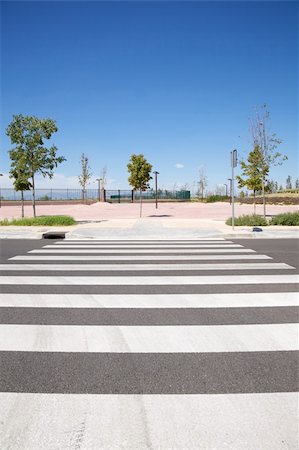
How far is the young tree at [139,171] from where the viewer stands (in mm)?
25656

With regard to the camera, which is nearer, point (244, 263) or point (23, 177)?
point (244, 263)

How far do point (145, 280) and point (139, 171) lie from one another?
19899 millimetres

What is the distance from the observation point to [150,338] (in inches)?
151

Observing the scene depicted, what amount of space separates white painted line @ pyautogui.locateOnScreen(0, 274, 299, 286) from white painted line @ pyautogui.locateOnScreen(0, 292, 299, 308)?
0.72 meters

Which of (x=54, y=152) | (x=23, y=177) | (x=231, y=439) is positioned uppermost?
(x=54, y=152)

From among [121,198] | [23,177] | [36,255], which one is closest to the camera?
[36,255]

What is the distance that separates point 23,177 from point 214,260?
1498cm

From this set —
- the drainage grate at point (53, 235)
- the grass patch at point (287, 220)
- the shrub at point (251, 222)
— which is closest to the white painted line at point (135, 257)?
the drainage grate at point (53, 235)

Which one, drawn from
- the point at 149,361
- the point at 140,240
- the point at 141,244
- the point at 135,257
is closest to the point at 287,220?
the point at 140,240

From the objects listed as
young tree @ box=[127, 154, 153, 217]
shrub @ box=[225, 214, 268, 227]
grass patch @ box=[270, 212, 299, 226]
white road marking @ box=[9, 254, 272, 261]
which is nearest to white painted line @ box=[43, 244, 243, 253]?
white road marking @ box=[9, 254, 272, 261]

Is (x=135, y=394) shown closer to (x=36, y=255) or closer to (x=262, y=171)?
(x=36, y=255)

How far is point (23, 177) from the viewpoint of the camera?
784 inches

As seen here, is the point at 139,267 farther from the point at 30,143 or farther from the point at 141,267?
the point at 30,143

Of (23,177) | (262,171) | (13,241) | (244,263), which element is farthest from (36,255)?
(262,171)
